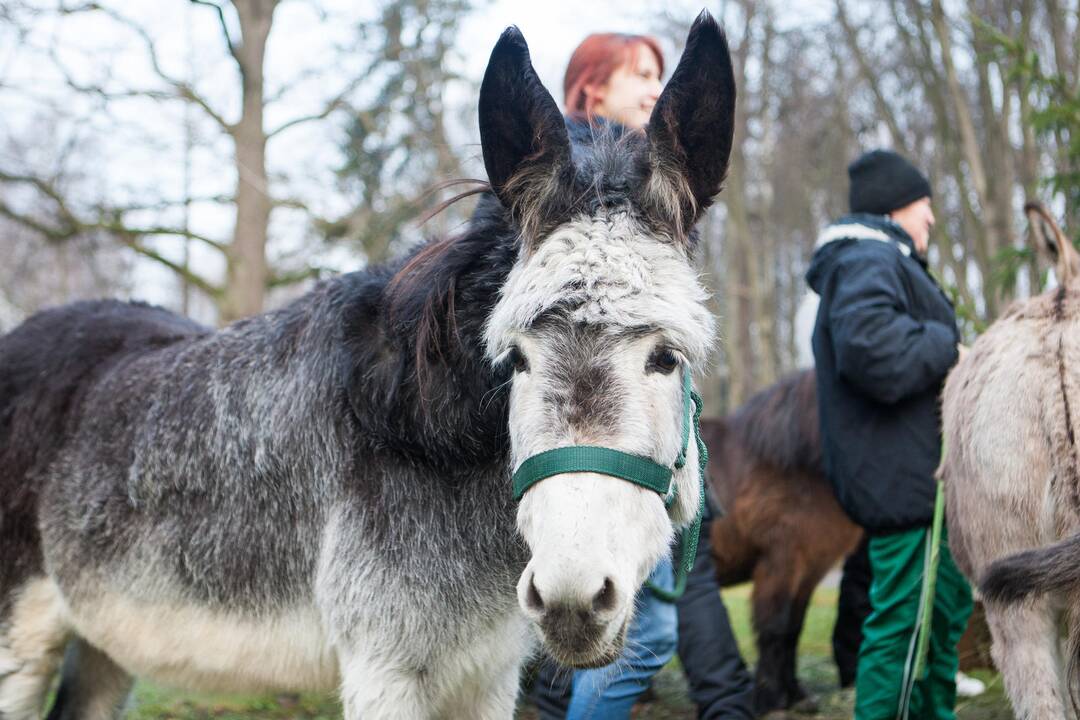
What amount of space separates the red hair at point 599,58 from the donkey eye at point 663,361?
163 centimetres

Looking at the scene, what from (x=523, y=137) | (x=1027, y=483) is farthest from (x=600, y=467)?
(x=1027, y=483)

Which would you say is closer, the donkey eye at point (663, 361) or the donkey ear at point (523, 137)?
the donkey eye at point (663, 361)

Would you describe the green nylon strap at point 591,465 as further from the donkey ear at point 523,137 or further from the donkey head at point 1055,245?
the donkey head at point 1055,245

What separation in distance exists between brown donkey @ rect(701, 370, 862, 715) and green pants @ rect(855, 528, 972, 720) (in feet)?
6.24

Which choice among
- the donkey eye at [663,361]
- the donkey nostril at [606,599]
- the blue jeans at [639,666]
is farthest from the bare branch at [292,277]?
the donkey nostril at [606,599]

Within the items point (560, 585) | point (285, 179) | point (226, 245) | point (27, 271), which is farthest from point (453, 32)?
point (560, 585)

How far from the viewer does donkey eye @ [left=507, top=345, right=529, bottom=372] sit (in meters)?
1.98

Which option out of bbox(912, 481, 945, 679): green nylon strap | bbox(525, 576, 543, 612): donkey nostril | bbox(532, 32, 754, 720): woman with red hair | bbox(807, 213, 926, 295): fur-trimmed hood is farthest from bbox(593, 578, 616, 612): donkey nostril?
bbox(807, 213, 926, 295): fur-trimmed hood

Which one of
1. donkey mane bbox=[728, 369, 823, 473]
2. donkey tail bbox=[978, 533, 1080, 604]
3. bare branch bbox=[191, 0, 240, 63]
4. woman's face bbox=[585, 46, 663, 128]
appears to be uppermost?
bare branch bbox=[191, 0, 240, 63]

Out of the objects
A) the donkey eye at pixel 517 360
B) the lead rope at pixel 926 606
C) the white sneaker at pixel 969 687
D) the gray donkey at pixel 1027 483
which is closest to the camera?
the donkey eye at pixel 517 360

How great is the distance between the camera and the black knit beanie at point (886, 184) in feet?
13.2

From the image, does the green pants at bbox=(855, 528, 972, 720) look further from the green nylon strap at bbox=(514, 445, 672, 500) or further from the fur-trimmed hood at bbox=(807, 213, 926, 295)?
the green nylon strap at bbox=(514, 445, 672, 500)

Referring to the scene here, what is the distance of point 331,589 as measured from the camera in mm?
2379

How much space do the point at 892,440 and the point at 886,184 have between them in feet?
3.98
